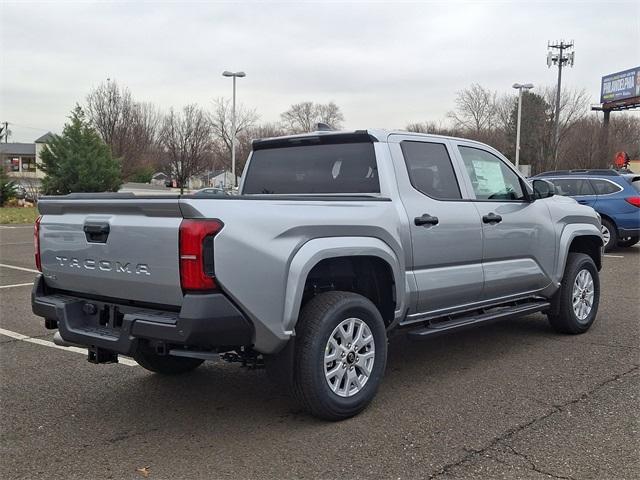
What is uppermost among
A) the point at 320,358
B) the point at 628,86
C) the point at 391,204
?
the point at 628,86

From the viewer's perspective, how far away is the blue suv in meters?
13.4

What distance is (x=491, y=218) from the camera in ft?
17.7

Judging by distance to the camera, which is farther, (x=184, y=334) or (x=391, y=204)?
(x=391, y=204)

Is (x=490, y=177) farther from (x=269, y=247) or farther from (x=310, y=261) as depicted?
(x=269, y=247)

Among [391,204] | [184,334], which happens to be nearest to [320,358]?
[184,334]

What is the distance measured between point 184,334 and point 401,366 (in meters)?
2.47

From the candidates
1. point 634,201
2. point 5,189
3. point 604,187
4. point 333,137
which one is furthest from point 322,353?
point 5,189

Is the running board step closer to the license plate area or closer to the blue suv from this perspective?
the license plate area

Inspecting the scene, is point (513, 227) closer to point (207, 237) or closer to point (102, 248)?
point (207, 237)

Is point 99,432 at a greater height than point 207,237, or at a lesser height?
lesser

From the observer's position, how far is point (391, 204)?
4.60 m

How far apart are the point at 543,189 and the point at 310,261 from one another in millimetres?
3200

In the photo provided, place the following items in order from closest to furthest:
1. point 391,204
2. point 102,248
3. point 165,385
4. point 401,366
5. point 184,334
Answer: point 184,334 → point 102,248 → point 391,204 → point 165,385 → point 401,366

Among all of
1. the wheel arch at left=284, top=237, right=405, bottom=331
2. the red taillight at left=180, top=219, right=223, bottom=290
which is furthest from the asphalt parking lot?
the red taillight at left=180, top=219, right=223, bottom=290
